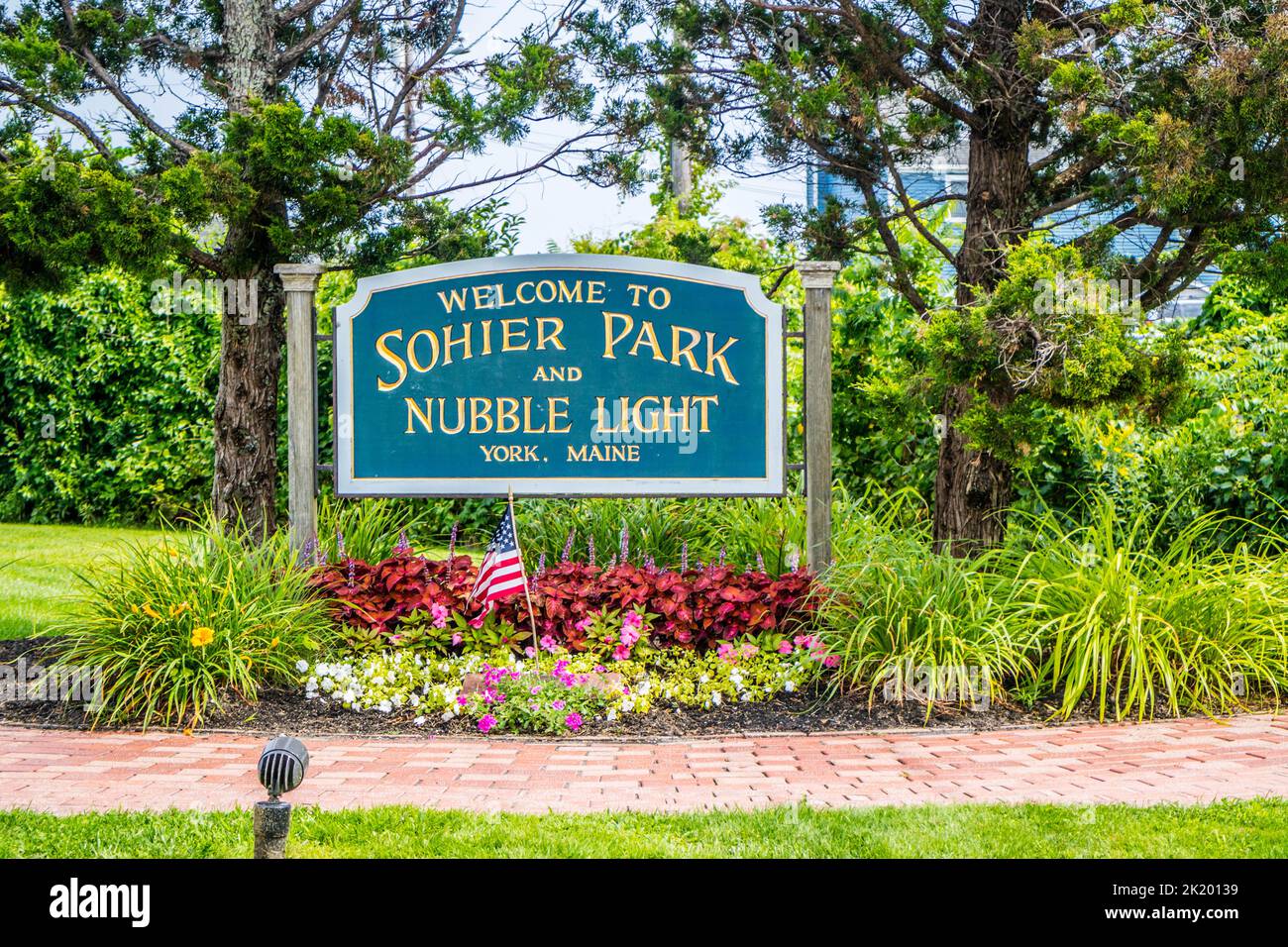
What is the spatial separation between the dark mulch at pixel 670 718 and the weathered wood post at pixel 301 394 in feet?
4.62

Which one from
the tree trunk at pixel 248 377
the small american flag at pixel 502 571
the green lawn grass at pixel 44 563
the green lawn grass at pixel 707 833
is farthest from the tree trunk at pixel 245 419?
the green lawn grass at pixel 707 833

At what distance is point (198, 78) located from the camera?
26.8ft

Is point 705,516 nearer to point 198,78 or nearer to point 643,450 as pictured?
point 643,450

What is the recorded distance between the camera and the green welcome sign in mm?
6676

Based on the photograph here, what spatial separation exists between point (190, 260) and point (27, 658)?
2.71m

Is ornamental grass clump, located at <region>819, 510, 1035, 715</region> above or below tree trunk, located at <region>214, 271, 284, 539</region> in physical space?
below

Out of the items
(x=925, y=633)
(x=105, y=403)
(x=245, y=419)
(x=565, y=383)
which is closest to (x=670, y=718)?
(x=925, y=633)

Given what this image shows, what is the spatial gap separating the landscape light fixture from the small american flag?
2592 mm

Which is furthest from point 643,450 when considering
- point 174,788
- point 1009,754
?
point 174,788

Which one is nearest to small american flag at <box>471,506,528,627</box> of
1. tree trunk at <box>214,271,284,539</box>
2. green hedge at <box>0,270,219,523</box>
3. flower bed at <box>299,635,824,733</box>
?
flower bed at <box>299,635,824,733</box>

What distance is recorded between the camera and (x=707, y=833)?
144 inches

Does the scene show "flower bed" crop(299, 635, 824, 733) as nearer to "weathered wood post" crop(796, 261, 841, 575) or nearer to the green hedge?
"weathered wood post" crop(796, 261, 841, 575)

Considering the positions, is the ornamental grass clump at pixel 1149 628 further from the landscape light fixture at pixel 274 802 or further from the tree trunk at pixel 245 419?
the tree trunk at pixel 245 419

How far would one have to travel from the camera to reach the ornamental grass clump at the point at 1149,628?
5430 mm
